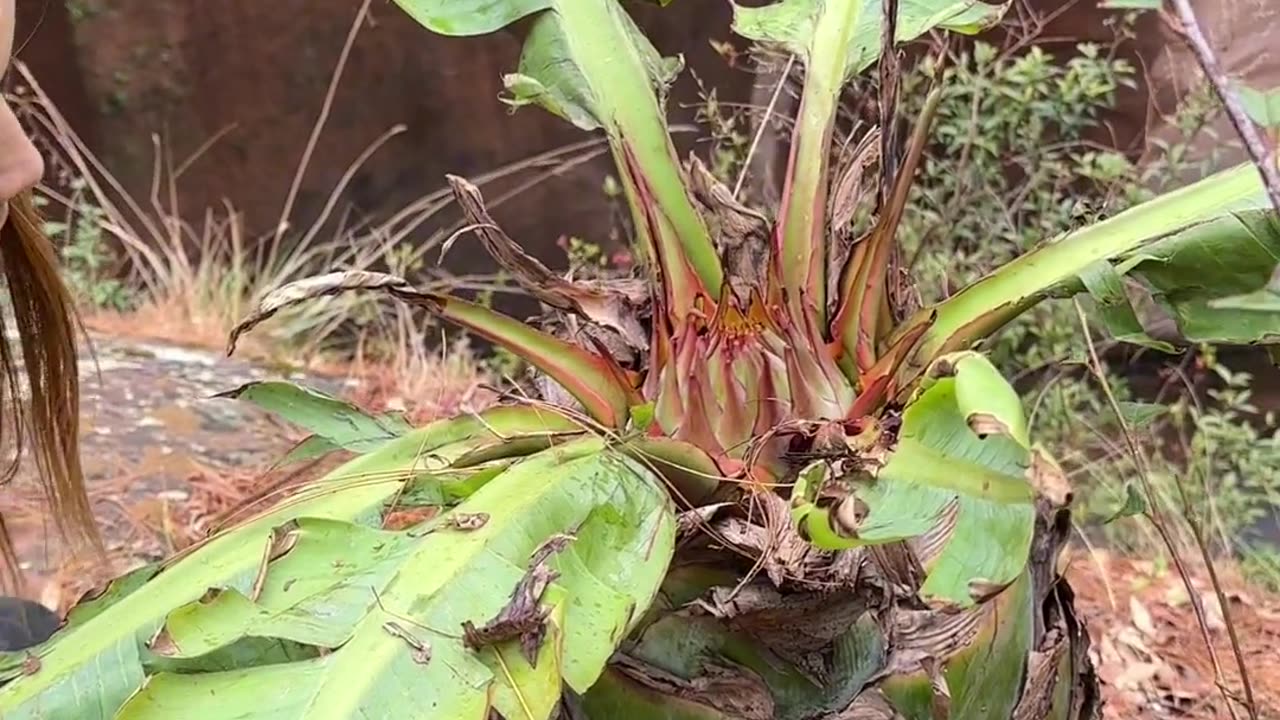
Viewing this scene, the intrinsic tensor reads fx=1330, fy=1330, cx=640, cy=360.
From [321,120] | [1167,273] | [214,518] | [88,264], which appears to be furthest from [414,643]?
[88,264]

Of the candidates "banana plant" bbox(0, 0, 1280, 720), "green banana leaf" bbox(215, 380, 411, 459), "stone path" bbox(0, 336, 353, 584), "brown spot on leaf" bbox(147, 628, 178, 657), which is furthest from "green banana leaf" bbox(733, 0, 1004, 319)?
"stone path" bbox(0, 336, 353, 584)

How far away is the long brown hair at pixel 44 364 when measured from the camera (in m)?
0.94

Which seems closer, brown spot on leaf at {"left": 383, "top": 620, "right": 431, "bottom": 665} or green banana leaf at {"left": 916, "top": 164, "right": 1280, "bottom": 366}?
brown spot on leaf at {"left": 383, "top": 620, "right": 431, "bottom": 665}

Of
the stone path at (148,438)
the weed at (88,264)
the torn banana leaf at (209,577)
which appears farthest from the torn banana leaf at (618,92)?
the weed at (88,264)

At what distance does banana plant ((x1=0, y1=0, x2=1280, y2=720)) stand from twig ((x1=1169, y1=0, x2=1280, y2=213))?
0.14 meters

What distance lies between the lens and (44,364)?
3.30 ft

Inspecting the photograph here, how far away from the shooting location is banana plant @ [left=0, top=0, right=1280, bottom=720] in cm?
61

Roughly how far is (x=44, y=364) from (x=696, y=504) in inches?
21.3

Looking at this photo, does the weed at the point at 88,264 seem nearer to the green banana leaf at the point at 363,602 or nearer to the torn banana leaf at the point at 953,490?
the green banana leaf at the point at 363,602

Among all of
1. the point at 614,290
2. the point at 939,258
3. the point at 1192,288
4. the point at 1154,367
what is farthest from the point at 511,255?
the point at 1154,367

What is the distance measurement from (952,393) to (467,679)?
0.26 metres

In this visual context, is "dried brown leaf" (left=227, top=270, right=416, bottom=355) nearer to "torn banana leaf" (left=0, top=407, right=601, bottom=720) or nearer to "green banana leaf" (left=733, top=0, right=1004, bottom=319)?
"torn banana leaf" (left=0, top=407, right=601, bottom=720)

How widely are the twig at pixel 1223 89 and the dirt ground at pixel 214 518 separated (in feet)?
2.50

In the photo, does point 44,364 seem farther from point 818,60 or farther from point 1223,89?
point 1223,89
